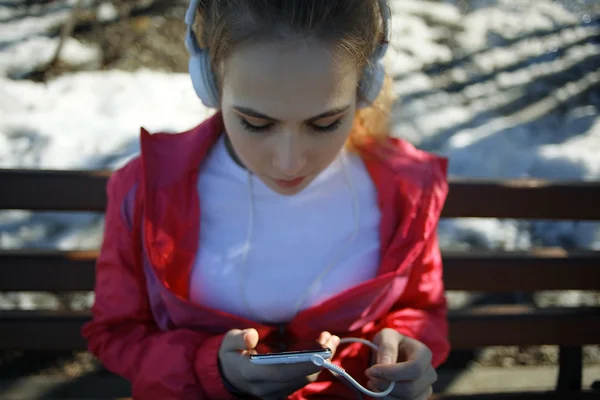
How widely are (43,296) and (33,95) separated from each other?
137cm

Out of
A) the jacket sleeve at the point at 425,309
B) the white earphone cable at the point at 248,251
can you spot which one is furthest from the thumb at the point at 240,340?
the jacket sleeve at the point at 425,309

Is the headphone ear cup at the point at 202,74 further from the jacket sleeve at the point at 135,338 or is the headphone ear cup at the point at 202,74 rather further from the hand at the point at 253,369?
the hand at the point at 253,369

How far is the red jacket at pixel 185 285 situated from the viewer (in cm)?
141

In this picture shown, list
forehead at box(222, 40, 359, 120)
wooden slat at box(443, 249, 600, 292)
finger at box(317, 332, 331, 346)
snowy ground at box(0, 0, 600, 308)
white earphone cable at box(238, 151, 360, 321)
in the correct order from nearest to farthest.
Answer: forehead at box(222, 40, 359, 120) < finger at box(317, 332, 331, 346) < white earphone cable at box(238, 151, 360, 321) < wooden slat at box(443, 249, 600, 292) < snowy ground at box(0, 0, 600, 308)

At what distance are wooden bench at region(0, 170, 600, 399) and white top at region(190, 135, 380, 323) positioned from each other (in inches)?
16.7

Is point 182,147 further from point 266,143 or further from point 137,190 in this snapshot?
point 266,143

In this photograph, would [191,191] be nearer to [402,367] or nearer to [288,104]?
[288,104]

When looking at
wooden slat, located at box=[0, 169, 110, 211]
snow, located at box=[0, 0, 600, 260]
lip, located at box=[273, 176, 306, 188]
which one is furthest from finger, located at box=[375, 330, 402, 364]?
snow, located at box=[0, 0, 600, 260]

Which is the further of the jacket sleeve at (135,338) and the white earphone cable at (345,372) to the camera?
the jacket sleeve at (135,338)

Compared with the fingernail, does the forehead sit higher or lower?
higher

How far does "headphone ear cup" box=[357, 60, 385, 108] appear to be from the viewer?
51.8 inches

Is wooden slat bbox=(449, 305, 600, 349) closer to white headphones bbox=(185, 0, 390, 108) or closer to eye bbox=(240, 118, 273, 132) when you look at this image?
white headphones bbox=(185, 0, 390, 108)

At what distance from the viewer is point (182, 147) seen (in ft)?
4.91

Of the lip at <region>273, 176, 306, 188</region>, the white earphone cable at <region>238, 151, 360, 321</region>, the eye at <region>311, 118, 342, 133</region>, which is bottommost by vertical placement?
the white earphone cable at <region>238, 151, 360, 321</region>
